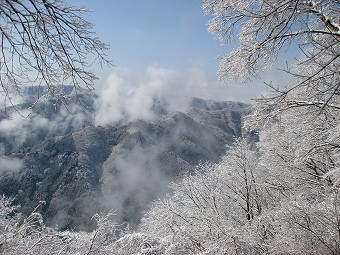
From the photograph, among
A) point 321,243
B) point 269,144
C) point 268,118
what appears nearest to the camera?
point 321,243

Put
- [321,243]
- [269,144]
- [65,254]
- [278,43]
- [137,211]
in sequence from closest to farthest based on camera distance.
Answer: [65,254]
[278,43]
[321,243]
[269,144]
[137,211]

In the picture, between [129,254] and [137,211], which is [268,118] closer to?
[129,254]

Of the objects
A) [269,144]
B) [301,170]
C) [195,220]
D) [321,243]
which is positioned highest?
[269,144]

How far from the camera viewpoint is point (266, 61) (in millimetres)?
6039

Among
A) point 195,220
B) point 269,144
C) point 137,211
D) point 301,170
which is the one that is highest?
point 137,211

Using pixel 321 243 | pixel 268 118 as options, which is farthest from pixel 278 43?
pixel 321 243

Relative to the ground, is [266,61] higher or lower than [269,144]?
lower

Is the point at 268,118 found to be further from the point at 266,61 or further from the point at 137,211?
the point at 137,211

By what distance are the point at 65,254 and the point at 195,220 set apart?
1167 centimetres

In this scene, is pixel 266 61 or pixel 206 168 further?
pixel 206 168

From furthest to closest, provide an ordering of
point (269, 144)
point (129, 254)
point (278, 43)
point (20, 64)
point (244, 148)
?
point (244, 148) → point (269, 144) → point (129, 254) → point (278, 43) → point (20, 64)

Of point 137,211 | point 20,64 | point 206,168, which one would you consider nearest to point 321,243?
point 20,64

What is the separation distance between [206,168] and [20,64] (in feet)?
75.1

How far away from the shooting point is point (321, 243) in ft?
21.1
